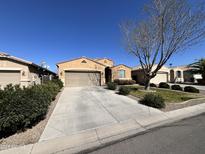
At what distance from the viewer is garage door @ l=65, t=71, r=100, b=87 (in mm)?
20656

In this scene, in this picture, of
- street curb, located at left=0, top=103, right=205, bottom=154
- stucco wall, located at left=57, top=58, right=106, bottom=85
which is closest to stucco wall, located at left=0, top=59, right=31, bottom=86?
stucco wall, located at left=57, top=58, right=106, bottom=85

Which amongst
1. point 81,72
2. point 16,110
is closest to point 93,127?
point 16,110

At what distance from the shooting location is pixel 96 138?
4.59 meters

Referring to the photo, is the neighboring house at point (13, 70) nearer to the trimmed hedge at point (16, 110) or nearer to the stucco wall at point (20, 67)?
the stucco wall at point (20, 67)

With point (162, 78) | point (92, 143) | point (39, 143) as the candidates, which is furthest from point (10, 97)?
point (162, 78)

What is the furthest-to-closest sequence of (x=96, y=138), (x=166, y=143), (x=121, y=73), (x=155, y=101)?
(x=121, y=73) < (x=155, y=101) < (x=96, y=138) < (x=166, y=143)

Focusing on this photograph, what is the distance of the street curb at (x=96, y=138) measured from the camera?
12.9ft

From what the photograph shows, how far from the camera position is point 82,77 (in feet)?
69.8

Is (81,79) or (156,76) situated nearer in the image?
(81,79)

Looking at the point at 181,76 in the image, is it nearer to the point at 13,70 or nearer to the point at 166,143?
the point at 166,143

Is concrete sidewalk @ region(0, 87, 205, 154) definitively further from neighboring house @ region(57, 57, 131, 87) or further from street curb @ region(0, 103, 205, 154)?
neighboring house @ region(57, 57, 131, 87)

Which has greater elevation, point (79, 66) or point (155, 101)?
point (79, 66)

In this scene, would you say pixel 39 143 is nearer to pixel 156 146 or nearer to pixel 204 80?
pixel 156 146

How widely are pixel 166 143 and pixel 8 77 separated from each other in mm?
12998
